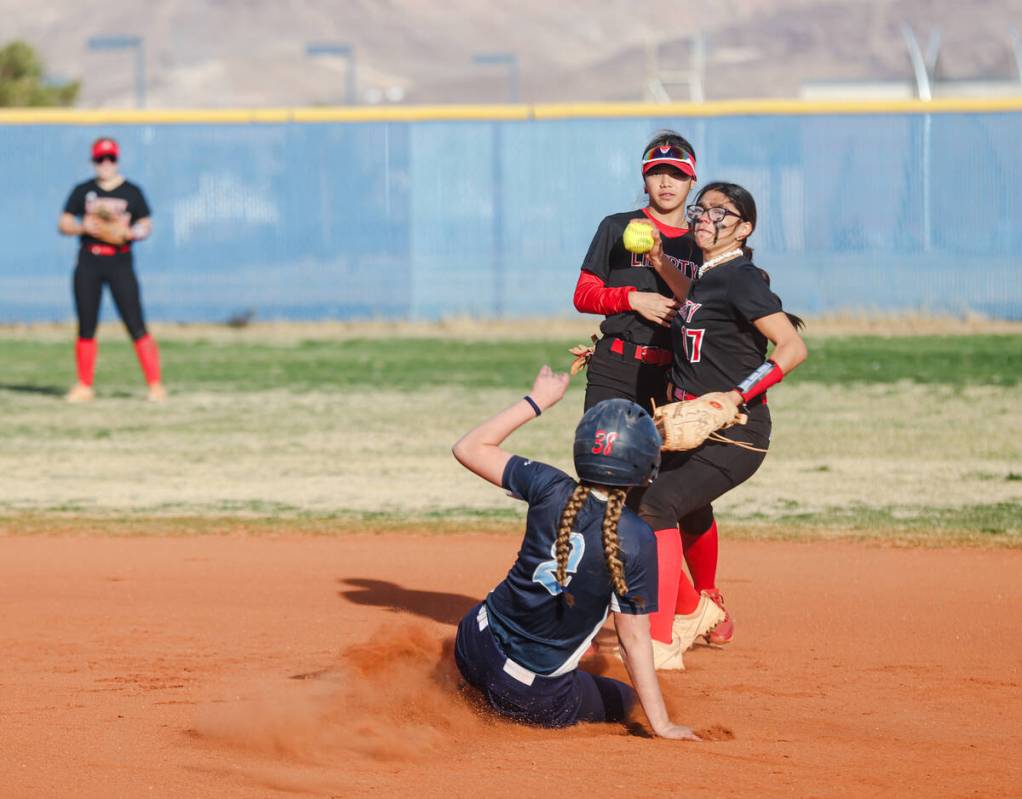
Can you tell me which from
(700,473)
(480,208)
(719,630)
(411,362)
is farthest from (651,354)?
(480,208)

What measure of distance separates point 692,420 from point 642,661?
3.21 feet

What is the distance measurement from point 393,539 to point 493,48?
120368mm

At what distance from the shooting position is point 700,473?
5703mm

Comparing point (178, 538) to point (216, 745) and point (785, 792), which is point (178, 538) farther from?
point (785, 792)

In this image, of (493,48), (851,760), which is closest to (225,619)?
(851,760)

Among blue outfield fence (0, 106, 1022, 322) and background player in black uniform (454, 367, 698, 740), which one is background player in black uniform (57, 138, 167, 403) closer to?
blue outfield fence (0, 106, 1022, 322)

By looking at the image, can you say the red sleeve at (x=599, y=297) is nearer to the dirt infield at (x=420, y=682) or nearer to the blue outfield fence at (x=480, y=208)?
the dirt infield at (x=420, y=682)

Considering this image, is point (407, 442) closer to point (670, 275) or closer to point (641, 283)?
point (641, 283)

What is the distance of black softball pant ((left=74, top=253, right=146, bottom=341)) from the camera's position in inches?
529

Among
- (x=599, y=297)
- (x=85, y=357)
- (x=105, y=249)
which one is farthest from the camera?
(x=85, y=357)

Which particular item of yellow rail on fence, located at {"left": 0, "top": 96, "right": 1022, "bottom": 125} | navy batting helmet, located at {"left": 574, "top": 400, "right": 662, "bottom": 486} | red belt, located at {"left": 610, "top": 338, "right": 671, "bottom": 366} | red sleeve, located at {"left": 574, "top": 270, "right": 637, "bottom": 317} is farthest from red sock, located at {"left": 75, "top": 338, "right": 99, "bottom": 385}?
navy batting helmet, located at {"left": 574, "top": 400, "right": 662, "bottom": 486}

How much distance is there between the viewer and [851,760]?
4.77m

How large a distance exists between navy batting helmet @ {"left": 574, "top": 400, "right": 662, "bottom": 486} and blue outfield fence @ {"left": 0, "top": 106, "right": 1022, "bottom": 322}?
15.6 metres

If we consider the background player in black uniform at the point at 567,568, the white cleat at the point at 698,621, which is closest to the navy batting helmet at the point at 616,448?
the background player in black uniform at the point at 567,568
